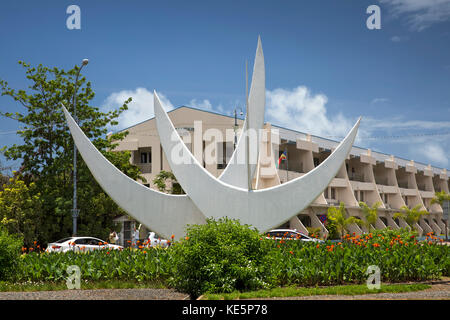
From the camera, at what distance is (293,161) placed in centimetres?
4088

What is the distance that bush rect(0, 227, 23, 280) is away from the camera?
1153 cm

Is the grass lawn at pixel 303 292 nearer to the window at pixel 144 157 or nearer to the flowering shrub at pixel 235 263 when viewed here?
the flowering shrub at pixel 235 263

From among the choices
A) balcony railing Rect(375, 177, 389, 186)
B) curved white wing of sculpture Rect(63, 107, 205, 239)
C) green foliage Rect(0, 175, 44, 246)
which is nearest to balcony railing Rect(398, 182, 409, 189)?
balcony railing Rect(375, 177, 389, 186)

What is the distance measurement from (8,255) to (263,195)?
693cm

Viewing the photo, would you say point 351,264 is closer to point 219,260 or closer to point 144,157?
point 219,260

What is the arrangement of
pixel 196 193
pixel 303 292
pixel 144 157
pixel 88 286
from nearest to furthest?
pixel 303 292 → pixel 88 286 → pixel 196 193 → pixel 144 157

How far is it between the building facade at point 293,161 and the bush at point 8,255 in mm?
19604

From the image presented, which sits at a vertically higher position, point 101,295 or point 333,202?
point 101,295

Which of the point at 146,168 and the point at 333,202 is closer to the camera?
the point at 146,168

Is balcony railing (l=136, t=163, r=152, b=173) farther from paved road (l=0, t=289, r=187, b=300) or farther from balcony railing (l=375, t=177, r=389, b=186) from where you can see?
paved road (l=0, t=289, r=187, b=300)

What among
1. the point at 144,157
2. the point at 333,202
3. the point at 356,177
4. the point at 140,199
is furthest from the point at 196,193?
the point at 356,177

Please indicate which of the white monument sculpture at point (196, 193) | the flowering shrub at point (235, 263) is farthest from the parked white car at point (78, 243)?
the flowering shrub at point (235, 263)

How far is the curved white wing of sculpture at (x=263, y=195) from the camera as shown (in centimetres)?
1380
